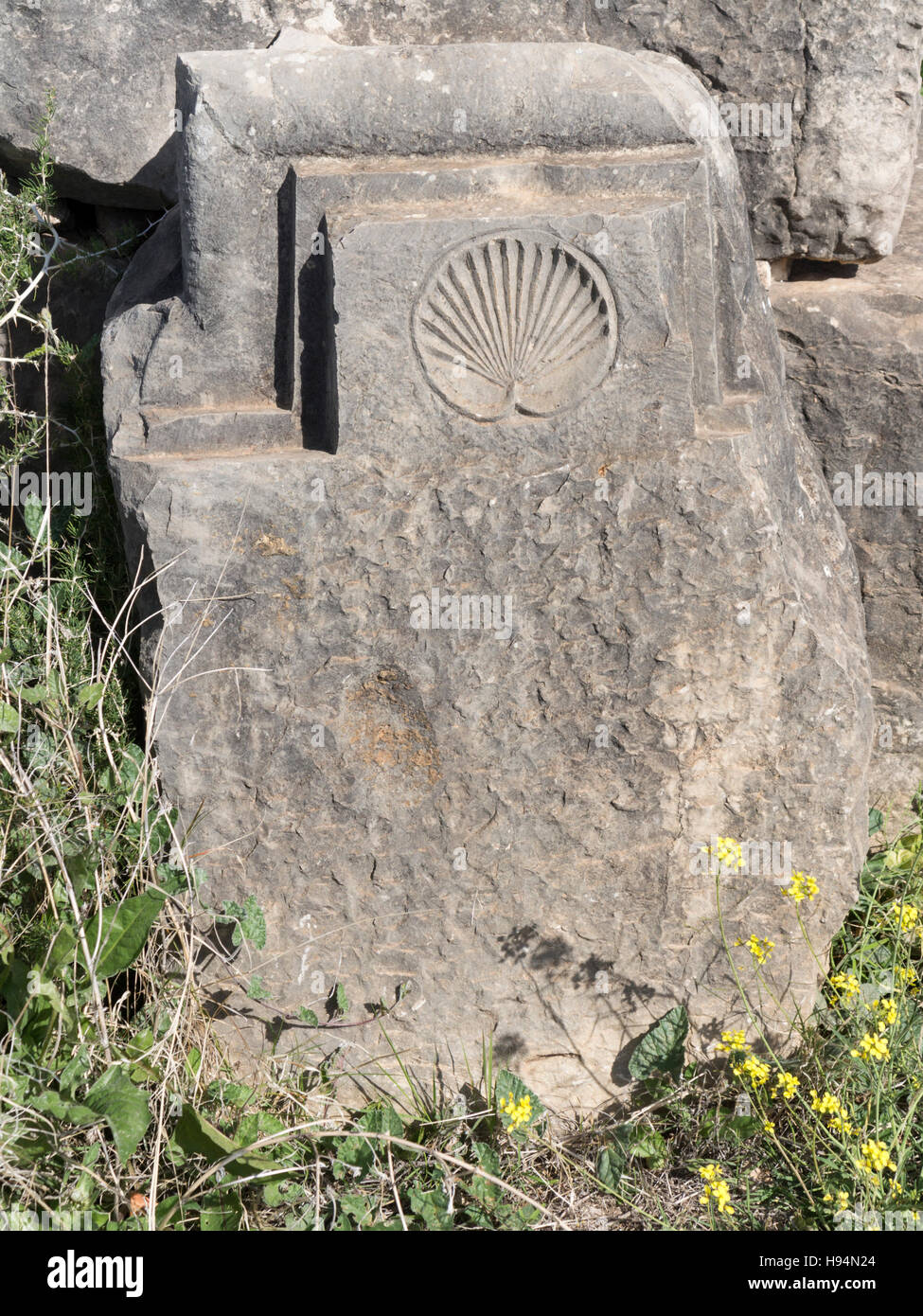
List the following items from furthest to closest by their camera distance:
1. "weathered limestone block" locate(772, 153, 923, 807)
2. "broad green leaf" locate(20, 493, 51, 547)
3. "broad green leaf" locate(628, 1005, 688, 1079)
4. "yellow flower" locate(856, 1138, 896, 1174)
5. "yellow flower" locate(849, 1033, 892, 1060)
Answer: "weathered limestone block" locate(772, 153, 923, 807) < "broad green leaf" locate(20, 493, 51, 547) < "broad green leaf" locate(628, 1005, 688, 1079) < "yellow flower" locate(849, 1033, 892, 1060) < "yellow flower" locate(856, 1138, 896, 1174)

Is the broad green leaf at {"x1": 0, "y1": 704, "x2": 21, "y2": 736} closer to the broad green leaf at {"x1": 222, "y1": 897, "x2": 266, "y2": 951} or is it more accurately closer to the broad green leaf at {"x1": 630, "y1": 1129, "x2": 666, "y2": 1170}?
the broad green leaf at {"x1": 222, "y1": 897, "x2": 266, "y2": 951}

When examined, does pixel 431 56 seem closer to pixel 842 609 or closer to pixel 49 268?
pixel 49 268

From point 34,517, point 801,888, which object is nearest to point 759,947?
point 801,888

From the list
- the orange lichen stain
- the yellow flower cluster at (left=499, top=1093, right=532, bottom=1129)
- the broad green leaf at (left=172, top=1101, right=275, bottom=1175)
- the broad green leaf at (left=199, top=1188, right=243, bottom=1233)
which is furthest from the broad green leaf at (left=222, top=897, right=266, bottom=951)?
the orange lichen stain

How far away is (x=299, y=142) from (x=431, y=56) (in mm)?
275

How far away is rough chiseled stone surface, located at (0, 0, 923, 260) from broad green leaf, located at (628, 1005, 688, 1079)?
165 centimetres

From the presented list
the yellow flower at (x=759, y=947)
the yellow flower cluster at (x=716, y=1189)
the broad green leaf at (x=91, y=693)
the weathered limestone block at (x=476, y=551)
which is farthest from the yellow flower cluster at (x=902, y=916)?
the broad green leaf at (x=91, y=693)

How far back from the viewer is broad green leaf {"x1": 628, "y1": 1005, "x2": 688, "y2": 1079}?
236 cm

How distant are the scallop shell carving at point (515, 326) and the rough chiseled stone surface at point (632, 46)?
2.24 ft

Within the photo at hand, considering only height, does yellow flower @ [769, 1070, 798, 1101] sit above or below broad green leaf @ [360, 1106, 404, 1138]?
above

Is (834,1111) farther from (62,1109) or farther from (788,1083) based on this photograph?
(62,1109)

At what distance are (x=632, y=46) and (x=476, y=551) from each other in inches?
45.6

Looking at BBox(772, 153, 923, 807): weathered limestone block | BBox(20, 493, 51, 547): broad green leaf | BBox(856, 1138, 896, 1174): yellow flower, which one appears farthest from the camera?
BBox(772, 153, 923, 807): weathered limestone block

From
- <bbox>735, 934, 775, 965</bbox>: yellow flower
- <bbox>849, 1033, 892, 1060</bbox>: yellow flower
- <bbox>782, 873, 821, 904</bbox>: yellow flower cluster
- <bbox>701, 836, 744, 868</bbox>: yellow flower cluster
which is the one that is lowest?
<bbox>849, 1033, 892, 1060</bbox>: yellow flower
